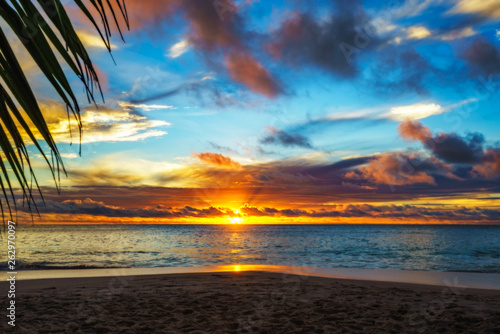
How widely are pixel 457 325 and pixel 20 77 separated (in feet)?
26.7

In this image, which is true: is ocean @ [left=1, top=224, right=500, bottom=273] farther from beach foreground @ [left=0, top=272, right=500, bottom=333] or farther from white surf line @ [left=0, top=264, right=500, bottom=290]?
beach foreground @ [left=0, top=272, right=500, bottom=333]

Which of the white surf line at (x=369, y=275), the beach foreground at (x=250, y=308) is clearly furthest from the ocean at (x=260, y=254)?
the beach foreground at (x=250, y=308)

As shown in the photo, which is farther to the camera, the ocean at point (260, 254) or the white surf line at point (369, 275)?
the ocean at point (260, 254)

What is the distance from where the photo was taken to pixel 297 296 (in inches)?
380

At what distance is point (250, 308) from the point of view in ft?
Answer: 26.6

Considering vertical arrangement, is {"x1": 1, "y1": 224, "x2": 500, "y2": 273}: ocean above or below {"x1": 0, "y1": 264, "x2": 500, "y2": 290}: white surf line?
below

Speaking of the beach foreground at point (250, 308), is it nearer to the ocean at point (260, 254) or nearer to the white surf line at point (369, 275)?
the white surf line at point (369, 275)

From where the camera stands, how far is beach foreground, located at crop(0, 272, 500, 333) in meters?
6.68

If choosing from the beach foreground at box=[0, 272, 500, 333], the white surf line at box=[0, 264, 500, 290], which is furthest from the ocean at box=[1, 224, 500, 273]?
the beach foreground at box=[0, 272, 500, 333]

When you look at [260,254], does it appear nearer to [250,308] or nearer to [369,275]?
[369,275]

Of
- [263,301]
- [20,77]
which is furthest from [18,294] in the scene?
[20,77]

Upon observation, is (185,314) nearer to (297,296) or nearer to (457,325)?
(297,296)

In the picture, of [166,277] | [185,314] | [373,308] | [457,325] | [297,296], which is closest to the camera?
[457,325]

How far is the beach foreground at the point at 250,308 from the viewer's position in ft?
21.9
